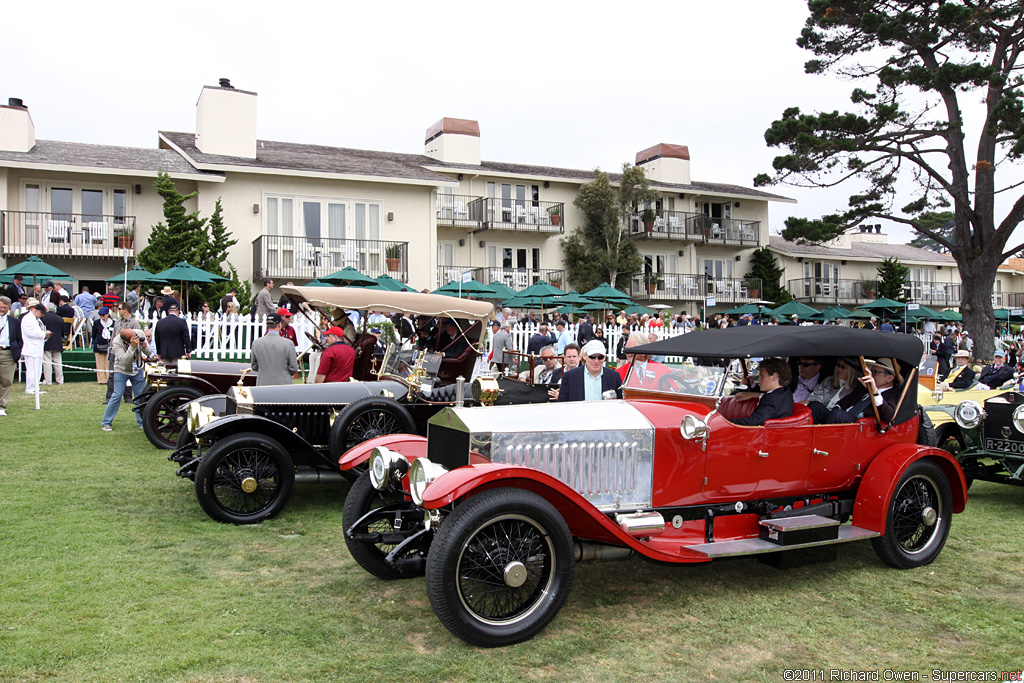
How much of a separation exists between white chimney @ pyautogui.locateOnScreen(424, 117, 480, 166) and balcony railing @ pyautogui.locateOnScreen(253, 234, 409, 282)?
6.54 meters

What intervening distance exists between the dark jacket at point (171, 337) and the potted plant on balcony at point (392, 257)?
14.9m

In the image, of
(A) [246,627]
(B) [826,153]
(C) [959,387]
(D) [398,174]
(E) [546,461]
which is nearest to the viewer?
(A) [246,627]

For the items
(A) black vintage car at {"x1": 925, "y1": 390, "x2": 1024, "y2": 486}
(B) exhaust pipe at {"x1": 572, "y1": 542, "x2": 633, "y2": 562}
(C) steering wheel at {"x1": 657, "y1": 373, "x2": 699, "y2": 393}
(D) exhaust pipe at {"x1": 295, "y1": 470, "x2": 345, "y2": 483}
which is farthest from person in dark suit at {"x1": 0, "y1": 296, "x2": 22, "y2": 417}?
(A) black vintage car at {"x1": 925, "y1": 390, "x2": 1024, "y2": 486}

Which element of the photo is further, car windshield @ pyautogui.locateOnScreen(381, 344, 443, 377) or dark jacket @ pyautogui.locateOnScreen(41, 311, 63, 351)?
dark jacket @ pyautogui.locateOnScreen(41, 311, 63, 351)

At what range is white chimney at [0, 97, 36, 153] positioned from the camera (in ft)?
75.4

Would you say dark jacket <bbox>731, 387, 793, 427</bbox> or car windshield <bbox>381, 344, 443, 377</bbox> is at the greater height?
car windshield <bbox>381, 344, 443, 377</bbox>

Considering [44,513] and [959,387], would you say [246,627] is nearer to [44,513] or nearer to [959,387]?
[44,513]

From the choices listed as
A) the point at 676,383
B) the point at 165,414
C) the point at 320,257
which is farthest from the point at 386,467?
the point at 320,257

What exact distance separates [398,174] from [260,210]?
15.9 feet

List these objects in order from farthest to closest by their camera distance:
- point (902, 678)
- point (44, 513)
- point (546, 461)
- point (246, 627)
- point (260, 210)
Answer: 1. point (260, 210)
2. point (44, 513)
3. point (546, 461)
4. point (246, 627)
5. point (902, 678)

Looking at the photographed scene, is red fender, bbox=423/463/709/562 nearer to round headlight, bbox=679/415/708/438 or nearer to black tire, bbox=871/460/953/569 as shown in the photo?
round headlight, bbox=679/415/708/438

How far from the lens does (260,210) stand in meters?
25.2

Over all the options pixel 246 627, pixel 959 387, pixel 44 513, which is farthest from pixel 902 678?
pixel 959 387

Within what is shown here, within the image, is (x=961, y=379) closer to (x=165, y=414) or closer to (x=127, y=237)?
(x=165, y=414)
